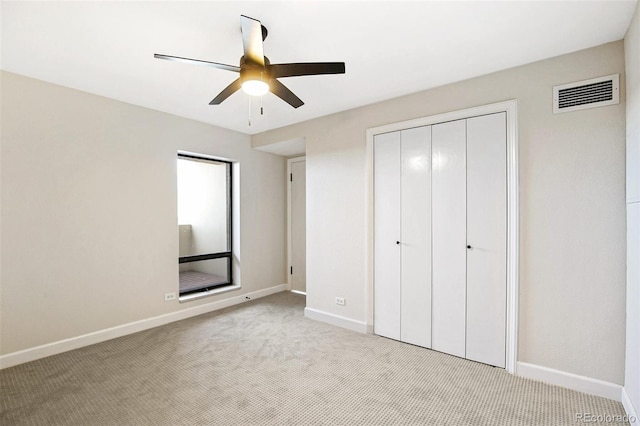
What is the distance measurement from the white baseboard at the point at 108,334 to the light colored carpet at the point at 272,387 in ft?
0.27

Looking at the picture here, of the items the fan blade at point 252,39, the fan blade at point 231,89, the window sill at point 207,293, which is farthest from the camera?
the window sill at point 207,293

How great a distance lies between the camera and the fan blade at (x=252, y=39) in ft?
5.21

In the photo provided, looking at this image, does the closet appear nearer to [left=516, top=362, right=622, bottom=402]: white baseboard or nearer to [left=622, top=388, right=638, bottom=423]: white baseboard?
[left=516, top=362, right=622, bottom=402]: white baseboard

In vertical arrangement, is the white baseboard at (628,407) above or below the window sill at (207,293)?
below

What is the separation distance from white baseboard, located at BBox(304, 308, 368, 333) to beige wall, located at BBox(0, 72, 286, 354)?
1.45 metres

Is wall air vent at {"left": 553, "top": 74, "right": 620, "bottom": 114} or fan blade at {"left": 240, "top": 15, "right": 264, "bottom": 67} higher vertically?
fan blade at {"left": 240, "top": 15, "right": 264, "bottom": 67}

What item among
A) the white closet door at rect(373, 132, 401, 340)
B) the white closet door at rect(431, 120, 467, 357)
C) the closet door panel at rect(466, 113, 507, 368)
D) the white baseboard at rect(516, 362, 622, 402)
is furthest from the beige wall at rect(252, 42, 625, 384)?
the white closet door at rect(373, 132, 401, 340)

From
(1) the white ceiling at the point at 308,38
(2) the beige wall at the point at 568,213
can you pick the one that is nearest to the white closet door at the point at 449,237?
(2) the beige wall at the point at 568,213

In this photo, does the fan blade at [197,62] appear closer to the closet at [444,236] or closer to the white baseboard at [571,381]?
the closet at [444,236]

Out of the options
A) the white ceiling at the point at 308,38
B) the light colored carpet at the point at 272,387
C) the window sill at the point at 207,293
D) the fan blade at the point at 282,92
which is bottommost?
the light colored carpet at the point at 272,387

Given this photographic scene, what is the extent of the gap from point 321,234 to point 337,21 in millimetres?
2422

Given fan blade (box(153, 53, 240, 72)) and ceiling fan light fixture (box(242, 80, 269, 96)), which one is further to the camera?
ceiling fan light fixture (box(242, 80, 269, 96))

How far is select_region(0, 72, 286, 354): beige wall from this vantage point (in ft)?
8.52

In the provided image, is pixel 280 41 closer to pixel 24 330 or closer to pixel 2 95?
pixel 2 95
